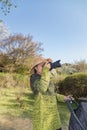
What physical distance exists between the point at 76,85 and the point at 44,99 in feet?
31.5

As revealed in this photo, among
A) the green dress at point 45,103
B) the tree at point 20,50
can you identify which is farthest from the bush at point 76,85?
the tree at point 20,50

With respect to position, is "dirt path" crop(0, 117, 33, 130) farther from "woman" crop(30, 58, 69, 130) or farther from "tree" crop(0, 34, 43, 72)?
"tree" crop(0, 34, 43, 72)

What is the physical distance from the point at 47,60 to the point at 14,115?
579 cm

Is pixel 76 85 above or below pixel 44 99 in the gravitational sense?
Answer: above

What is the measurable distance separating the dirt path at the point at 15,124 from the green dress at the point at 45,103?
372 cm

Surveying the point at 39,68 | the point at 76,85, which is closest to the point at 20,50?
the point at 76,85

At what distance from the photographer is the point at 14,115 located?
10242 millimetres

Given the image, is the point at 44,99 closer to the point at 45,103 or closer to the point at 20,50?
the point at 45,103

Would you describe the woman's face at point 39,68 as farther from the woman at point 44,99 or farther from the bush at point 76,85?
the bush at point 76,85

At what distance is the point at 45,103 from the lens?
15.5 feet

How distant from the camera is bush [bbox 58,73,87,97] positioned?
45.2ft

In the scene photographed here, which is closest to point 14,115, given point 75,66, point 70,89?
point 70,89

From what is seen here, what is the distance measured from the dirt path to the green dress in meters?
3.72

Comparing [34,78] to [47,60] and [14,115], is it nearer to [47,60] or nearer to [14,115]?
[47,60]
